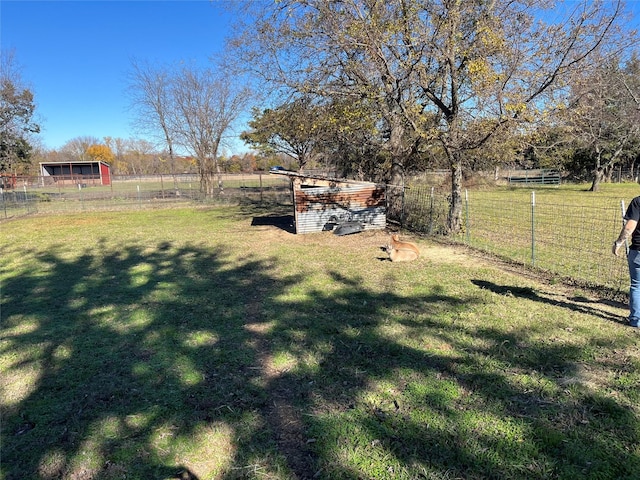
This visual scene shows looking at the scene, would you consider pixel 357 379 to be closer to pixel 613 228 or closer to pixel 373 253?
pixel 373 253

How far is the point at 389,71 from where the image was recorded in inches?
348

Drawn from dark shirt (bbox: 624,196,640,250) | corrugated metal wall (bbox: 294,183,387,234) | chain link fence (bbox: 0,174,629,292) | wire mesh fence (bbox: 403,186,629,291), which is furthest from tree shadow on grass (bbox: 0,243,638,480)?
corrugated metal wall (bbox: 294,183,387,234)

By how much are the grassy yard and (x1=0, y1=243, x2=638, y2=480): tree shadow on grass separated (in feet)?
0.05

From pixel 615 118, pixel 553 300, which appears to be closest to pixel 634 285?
pixel 553 300

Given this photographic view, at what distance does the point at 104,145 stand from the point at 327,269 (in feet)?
295

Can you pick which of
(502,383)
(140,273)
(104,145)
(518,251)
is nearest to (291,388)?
(502,383)

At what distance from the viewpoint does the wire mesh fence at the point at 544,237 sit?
5.97 metres

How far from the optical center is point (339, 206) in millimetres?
10836

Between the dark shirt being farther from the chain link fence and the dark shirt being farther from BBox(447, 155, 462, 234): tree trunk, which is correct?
BBox(447, 155, 462, 234): tree trunk

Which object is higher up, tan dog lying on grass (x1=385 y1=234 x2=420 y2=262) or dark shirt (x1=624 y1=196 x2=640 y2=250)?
dark shirt (x1=624 y1=196 x2=640 y2=250)

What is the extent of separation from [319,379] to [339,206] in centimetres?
801

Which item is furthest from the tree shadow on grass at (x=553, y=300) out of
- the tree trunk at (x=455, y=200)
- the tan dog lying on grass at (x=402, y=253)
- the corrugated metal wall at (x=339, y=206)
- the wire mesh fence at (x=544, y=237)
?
the corrugated metal wall at (x=339, y=206)

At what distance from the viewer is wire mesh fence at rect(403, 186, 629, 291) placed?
5.97 m

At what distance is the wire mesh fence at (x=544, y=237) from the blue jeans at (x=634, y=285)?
4.36 feet
